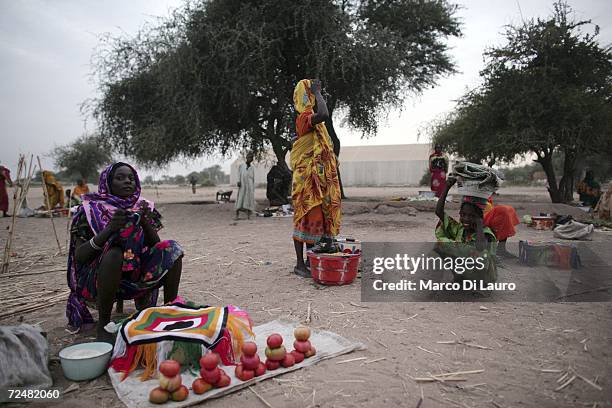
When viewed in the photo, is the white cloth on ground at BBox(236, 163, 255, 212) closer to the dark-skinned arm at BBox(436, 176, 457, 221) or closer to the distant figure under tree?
the distant figure under tree

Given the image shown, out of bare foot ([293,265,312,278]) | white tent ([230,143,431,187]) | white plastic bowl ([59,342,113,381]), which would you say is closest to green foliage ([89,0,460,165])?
bare foot ([293,265,312,278])

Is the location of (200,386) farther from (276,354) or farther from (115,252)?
(115,252)

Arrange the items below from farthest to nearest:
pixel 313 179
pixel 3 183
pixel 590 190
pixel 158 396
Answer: pixel 590 190
pixel 3 183
pixel 313 179
pixel 158 396

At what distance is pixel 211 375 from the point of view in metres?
2.00

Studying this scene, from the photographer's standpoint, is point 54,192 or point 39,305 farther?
point 54,192

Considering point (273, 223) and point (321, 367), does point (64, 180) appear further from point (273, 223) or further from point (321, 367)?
point (321, 367)

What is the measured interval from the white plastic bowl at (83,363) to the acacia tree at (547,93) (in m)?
12.4

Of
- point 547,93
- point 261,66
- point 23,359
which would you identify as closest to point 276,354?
point 23,359

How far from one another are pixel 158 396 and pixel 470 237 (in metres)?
2.94

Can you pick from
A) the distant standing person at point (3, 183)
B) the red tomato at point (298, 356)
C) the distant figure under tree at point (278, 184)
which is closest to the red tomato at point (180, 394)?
the red tomato at point (298, 356)

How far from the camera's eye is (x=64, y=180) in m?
61.9

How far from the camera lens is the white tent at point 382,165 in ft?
163

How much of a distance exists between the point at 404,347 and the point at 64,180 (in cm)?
7086

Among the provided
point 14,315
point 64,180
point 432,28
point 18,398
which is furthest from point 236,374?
point 64,180
